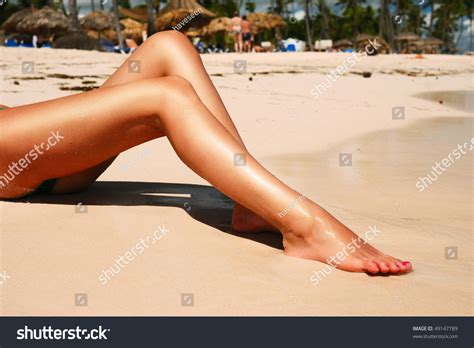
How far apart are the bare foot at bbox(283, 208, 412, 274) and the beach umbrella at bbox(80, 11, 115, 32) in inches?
1190

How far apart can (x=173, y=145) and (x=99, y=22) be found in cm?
3033

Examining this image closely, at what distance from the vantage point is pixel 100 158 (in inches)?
103

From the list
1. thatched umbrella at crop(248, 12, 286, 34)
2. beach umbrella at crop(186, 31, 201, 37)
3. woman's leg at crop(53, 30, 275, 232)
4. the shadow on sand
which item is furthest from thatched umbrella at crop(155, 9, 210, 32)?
woman's leg at crop(53, 30, 275, 232)

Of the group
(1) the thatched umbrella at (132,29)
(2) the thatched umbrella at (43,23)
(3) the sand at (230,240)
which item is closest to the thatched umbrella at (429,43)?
(1) the thatched umbrella at (132,29)

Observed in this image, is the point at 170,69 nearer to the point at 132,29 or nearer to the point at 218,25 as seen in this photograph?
the point at 218,25

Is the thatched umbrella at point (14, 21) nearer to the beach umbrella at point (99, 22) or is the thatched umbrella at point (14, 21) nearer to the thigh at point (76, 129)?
the beach umbrella at point (99, 22)

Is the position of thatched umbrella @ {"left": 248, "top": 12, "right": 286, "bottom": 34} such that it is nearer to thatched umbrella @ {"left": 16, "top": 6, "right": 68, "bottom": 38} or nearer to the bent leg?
thatched umbrella @ {"left": 16, "top": 6, "right": 68, "bottom": 38}

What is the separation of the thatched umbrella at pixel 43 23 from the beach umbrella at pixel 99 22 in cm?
351

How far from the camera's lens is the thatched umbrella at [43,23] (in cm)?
2672

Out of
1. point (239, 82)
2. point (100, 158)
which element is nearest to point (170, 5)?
point (239, 82)

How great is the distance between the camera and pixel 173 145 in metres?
2.41

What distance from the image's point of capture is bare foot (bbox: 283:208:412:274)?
7.01 feet
